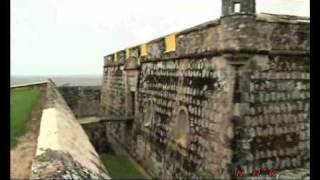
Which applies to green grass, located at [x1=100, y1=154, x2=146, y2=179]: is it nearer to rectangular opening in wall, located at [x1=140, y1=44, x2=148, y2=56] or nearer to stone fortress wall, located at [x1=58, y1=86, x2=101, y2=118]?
rectangular opening in wall, located at [x1=140, y1=44, x2=148, y2=56]

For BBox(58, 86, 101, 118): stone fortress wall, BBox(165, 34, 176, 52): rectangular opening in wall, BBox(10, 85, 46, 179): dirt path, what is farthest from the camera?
BBox(58, 86, 101, 118): stone fortress wall

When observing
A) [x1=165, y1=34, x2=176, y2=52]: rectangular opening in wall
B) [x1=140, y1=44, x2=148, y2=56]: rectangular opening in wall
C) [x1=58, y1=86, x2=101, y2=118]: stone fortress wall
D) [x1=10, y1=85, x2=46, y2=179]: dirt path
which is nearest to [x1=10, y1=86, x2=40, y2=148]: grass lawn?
[x1=10, y1=85, x2=46, y2=179]: dirt path

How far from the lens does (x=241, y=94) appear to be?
8.09 meters

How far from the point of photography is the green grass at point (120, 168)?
13047 mm

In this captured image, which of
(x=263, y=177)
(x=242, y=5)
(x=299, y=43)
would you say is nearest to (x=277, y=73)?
(x=299, y=43)

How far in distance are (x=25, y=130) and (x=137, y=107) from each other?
758 cm

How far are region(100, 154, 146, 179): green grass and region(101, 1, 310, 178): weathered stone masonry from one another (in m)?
2.61

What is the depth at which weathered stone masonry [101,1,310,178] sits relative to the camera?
26.5ft

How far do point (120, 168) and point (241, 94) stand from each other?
24.1ft

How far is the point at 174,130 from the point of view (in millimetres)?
11000

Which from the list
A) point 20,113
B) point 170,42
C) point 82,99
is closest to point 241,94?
point 170,42

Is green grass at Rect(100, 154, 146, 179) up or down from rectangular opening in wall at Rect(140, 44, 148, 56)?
down

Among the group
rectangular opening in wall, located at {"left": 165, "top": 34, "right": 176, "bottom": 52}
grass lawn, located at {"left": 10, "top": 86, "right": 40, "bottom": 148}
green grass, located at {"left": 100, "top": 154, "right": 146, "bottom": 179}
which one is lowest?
green grass, located at {"left": 100, "top": 154, "right": 146, "bottom": 179}

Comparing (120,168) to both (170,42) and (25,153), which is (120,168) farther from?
(25,153)
